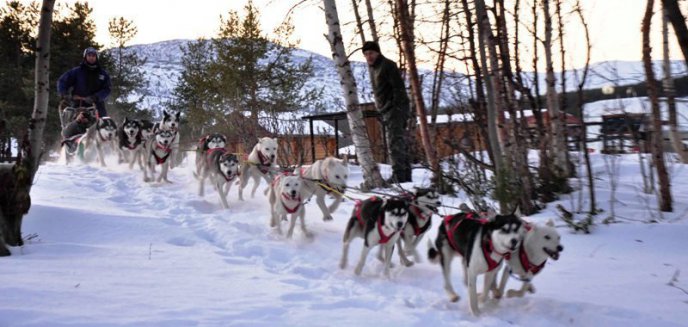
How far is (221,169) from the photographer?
24.9 feet

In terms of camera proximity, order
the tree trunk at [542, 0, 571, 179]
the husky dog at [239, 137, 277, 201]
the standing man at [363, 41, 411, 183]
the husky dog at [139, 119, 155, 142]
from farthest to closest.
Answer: the husky dog at [139, 119, 155, 142] < the standing man at [363, 41, 411, 183] < the husky dog at [239, 137, 277, 201] < the tree trunk at [542, 0, 571, 179]

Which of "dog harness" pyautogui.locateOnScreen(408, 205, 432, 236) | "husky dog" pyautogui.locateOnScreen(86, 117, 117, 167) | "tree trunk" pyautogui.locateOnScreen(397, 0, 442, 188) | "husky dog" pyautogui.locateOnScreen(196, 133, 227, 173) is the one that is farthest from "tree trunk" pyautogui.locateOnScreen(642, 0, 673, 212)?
"husky dog" pyautogui.locateOnScreen(86, 117, 117, 167)

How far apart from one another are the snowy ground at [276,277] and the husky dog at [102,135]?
428 cm

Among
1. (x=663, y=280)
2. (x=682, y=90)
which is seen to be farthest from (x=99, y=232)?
(x=682, y=90)

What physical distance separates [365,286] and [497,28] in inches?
144

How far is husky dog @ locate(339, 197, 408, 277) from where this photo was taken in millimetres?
4391

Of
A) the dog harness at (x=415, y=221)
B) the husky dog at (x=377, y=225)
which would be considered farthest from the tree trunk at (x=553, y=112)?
the husky dog at (x=377, y=225)

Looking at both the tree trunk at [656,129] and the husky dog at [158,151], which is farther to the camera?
the husky dog at [158,151]

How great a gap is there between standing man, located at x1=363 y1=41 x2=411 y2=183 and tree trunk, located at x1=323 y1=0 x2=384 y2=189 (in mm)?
316

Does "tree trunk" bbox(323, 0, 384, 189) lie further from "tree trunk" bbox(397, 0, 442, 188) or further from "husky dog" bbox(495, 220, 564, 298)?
"husky dog" bbox(495, 220, 564, 298)

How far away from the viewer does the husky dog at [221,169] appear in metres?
7.55

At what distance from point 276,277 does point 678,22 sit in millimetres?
3356

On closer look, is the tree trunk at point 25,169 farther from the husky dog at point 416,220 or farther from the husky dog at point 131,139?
the husky dog at point 131,139

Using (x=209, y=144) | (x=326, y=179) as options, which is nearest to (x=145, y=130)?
(x=209, y=144)
